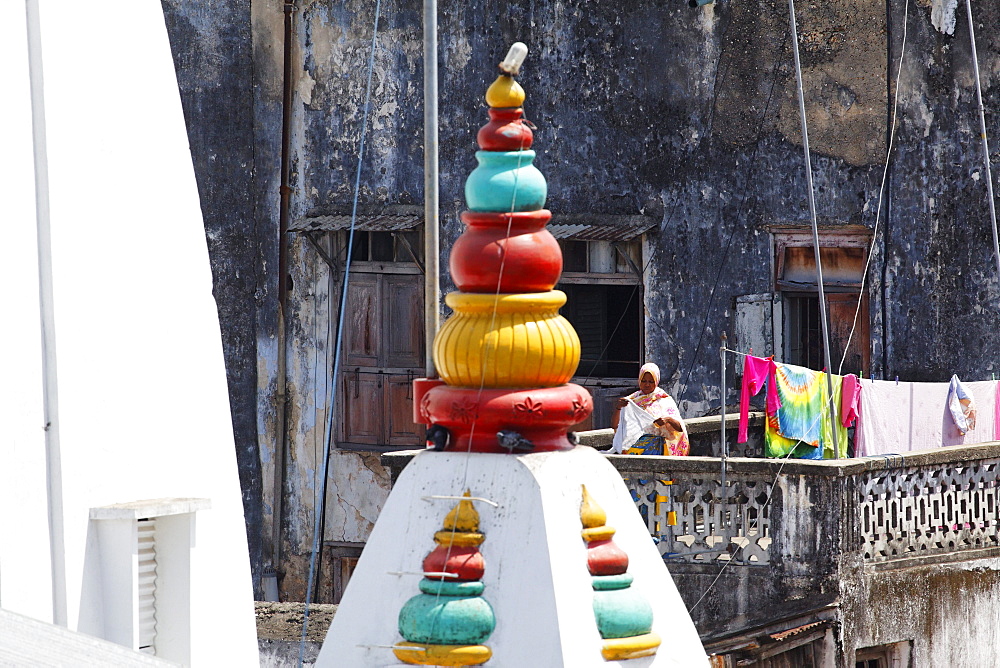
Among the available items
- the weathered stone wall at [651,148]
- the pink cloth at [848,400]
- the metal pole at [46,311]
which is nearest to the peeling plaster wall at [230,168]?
the weathered stone wall at [651,148]

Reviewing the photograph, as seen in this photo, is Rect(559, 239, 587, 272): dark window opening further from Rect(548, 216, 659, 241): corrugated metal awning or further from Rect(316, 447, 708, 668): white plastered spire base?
Rect(316, 447, 708, 668): white plastered spire base

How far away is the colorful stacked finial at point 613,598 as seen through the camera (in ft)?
14.5

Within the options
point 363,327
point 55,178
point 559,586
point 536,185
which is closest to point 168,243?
point 55,178

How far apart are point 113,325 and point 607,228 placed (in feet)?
28.9

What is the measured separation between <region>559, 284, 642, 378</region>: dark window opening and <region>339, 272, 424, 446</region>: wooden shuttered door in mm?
1630

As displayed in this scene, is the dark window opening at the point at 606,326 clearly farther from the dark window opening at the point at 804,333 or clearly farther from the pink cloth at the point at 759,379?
the pink cloth at the point at 759,379

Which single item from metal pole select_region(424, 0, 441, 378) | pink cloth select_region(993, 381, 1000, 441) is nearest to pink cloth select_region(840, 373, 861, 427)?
pink cloth select_region(993, 381, 1000, 441)

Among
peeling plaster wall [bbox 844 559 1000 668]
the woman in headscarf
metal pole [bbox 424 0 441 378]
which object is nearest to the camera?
metal pole [bbox 424 0 441 378]

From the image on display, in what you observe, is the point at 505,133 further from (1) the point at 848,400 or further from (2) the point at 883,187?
(2) the point at 883,187

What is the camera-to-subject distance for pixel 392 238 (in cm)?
1617

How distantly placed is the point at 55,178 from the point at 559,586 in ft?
10.7

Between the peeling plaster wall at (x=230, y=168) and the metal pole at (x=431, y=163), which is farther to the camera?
the peeling plaster wall at (x=230, y=168)

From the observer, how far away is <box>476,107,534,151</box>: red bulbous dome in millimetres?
4672

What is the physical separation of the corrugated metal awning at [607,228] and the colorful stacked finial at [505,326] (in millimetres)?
10301
